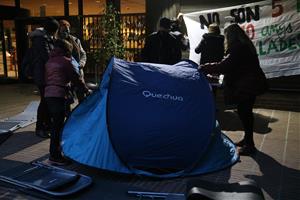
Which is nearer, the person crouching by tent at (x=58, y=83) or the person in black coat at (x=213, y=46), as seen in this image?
the person crouching by tent at (x=58, y=83)

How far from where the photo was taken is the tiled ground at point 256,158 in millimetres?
4527

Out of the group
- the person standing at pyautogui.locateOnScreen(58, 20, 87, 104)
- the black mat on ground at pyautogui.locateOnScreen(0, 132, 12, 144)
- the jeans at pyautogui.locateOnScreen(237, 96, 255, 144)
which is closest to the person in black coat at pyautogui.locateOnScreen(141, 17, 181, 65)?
the person standing at pyautogui.locateOnScreen(58, 20, 87, 104)

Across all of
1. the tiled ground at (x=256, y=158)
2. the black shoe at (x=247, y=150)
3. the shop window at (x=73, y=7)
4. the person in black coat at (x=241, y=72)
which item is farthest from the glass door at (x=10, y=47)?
the black shoe at (x=247, y=150)

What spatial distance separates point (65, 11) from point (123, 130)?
27.8ft

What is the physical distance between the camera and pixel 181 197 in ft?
13.8

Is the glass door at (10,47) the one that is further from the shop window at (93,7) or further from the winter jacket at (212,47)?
the winter jacket at (212,47)

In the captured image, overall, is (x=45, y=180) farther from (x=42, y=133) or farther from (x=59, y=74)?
(x=42, y=133)

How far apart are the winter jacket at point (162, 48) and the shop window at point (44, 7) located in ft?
21.4

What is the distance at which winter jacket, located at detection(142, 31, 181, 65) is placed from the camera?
22.6 ft

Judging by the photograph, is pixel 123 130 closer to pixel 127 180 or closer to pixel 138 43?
pixel 127 180

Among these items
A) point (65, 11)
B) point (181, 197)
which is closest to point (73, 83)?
point (181, 197)

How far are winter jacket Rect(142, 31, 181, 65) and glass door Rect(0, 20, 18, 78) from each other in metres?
7.92

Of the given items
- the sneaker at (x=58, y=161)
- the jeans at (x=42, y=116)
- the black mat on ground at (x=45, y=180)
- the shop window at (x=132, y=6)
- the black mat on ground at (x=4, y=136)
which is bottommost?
the black mat on ground at (x=4, y=136)

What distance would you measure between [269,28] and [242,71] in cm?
325
